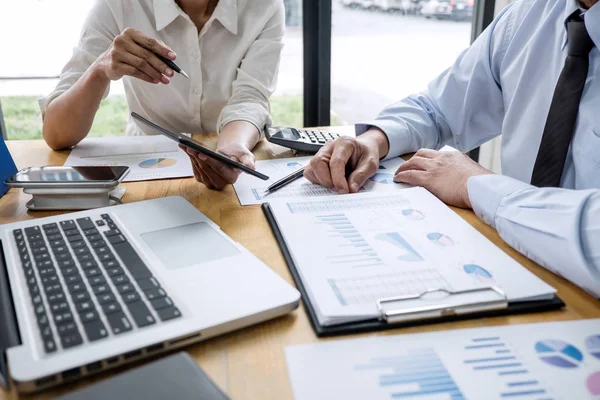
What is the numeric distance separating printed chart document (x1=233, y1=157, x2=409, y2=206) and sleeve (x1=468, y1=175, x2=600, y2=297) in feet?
0.61

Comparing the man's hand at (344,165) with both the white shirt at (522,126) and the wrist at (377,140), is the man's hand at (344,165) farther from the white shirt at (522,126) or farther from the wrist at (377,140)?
the white shirt at (522,126)

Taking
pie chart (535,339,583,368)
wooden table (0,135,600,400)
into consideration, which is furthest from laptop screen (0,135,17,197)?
pie chart (535,339,583,368)

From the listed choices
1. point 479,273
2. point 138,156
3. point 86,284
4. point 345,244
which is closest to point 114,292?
point 86,284

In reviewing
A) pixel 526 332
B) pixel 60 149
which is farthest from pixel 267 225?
pixel 60 149

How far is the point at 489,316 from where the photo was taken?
516mm

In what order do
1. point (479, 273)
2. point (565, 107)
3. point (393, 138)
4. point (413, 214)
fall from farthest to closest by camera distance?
point (393, 138) → point (565, 107) → point (413, 214) → point (479, 273)

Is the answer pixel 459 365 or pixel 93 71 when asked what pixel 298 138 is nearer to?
pixel 93 71

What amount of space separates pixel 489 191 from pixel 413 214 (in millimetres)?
121

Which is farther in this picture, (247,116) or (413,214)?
(247,116)

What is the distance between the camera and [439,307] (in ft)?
1.65

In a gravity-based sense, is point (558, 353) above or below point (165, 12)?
below

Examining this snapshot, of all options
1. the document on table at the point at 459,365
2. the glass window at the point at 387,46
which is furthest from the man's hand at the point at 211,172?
the glass window at the point at 387,46

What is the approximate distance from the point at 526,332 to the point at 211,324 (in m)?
0.30

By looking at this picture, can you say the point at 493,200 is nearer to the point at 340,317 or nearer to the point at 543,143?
the point at 543,143
